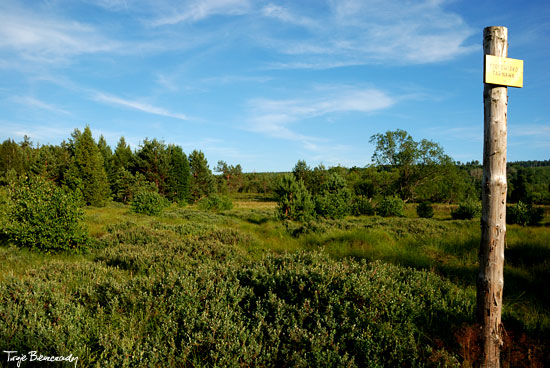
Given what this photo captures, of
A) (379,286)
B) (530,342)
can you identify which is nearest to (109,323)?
(379,286)

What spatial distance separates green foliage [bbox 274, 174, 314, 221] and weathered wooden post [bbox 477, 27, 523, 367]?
17.3 m

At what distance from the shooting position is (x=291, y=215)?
20719 mm

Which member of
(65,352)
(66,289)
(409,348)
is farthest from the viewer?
(66,289)

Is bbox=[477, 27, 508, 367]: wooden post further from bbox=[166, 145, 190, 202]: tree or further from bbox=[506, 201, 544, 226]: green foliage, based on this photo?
bbox=[166, 145, 190, 202]: tree

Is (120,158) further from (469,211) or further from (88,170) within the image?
(469,211)

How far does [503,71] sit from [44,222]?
1141 centimetres

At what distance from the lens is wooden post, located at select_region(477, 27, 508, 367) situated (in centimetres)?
321

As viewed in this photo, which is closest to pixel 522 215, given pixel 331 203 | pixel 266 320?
pixel 331 203

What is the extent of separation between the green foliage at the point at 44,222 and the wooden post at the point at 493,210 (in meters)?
10.2

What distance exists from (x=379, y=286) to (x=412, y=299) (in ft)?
1.40

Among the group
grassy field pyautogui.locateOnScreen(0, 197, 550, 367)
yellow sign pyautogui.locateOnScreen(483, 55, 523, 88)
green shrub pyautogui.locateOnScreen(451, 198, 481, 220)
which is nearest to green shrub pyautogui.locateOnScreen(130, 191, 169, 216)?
grassy field pyautogui.locateOnScreen(0, 197, 550, 367)

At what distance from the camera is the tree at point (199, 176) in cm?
5075

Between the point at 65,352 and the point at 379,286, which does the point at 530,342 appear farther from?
the point at 65,352

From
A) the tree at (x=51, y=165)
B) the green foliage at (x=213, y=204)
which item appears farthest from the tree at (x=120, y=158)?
the green foliage at (x=213, y=204)
